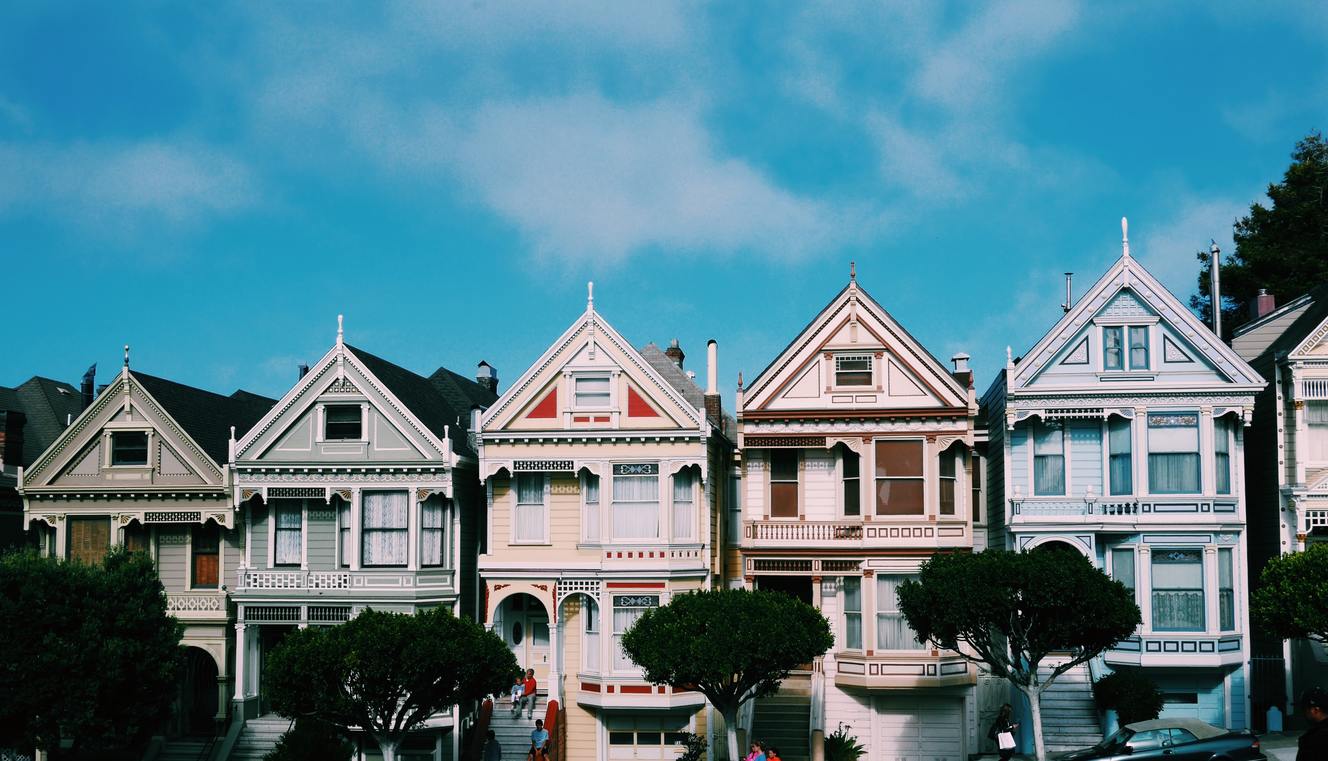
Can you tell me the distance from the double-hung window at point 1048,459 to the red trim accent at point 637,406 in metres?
10.7

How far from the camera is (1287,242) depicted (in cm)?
5512

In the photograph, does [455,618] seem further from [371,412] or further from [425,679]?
[371,412]

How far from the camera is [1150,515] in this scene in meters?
35.2

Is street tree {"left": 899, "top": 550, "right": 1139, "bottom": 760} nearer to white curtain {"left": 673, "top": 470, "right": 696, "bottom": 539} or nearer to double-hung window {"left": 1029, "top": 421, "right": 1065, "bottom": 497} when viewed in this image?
double-hung window {"left": 1029, "top": 421, "right": 1065, "bottom": 497}

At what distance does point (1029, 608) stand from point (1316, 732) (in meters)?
19.5

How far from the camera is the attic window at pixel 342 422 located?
38031mm

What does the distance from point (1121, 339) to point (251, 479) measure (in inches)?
983

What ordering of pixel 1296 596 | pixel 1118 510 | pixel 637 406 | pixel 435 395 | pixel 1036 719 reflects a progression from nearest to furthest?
pixel 1036 719
pixel 1296 596
pixel 1118 510
pixel 637 406
pixel 435 395

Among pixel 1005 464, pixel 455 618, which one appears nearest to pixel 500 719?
pixel 455 618

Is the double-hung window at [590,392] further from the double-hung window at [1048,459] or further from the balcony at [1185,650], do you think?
the balcony at [1185,650]

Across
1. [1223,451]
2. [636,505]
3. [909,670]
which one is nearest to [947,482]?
[909,670]

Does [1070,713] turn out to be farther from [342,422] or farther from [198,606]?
[198,606]

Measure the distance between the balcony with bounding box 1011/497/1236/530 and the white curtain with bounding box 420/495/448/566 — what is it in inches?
637

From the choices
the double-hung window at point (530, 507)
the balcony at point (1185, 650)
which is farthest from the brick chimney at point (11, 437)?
the balcony at point (1185, 650)
